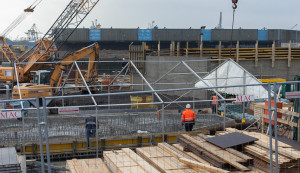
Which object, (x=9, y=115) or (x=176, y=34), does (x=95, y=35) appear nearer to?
(x=176, y=34)

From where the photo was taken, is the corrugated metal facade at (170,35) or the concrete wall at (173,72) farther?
the corrugated metal facade at (170,35)

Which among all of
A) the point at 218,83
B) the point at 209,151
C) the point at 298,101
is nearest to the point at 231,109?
the point at 218,83

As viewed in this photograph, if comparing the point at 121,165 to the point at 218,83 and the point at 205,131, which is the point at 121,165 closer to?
the point at 205,131

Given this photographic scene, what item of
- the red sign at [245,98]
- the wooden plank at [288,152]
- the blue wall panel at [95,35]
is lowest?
the wooden plank at [288,152]

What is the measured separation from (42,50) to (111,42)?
40789mm

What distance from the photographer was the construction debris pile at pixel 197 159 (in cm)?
705

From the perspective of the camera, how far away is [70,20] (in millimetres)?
27375

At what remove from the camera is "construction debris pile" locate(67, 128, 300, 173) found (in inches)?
278

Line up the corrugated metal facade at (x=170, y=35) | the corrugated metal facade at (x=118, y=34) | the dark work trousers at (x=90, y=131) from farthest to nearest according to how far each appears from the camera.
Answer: the corrugated metal facade at (x=118, y=34)
the corrugated metal facade at (x=170, y=35)
the dark work trousers at (x=90, y=131)

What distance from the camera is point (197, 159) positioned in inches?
302

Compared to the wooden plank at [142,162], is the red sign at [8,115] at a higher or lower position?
higher

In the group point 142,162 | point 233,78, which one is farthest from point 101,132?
point 233,78

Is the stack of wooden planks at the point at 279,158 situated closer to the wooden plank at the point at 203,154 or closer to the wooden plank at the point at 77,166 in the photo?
the wooden plank at the point at 203,154

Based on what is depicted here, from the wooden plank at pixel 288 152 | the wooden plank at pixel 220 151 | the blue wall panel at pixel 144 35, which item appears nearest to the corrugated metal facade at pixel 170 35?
the blue wall panel at pixel 144 35
